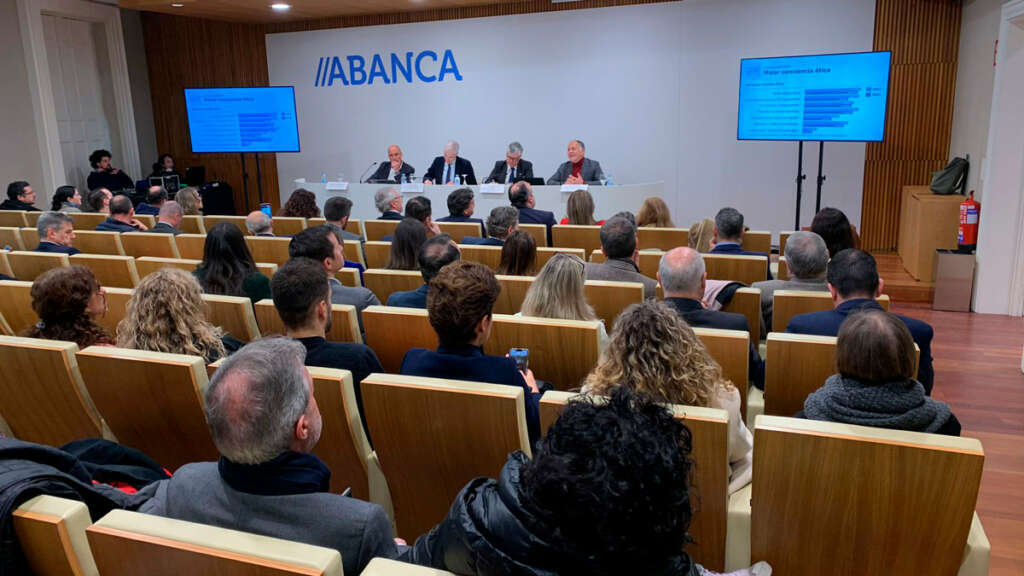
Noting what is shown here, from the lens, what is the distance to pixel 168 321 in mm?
2779

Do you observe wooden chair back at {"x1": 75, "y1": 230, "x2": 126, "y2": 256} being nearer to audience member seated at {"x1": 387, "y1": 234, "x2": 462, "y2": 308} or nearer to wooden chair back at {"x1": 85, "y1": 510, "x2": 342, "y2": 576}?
audience member seated at {"x1": 387, "y1": 234, "x2": 462, "y2": 308}

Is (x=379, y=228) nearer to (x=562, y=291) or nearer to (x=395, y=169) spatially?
(x=395, y=169)

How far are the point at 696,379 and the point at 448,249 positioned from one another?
5.85 ft

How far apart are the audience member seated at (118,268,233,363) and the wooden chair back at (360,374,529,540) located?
93 cm

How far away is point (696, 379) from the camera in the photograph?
87.3 inches

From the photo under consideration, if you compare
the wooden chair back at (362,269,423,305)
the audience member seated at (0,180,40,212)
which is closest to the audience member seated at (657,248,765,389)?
the wooden chair back at (362,269,423,305)

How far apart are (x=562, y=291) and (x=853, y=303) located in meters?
1.24

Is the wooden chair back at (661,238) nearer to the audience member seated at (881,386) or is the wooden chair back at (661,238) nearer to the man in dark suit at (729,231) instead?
the man in dark suit at (729,231)

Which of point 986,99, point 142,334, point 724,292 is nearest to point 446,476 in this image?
point 142,334

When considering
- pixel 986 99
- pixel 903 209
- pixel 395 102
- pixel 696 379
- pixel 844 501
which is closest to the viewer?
pixel 844 501

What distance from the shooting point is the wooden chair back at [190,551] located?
50.8 inches

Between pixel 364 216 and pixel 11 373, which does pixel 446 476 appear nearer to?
pixel 11 373

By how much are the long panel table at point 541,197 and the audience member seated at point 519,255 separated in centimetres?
384

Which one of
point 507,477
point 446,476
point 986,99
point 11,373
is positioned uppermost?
point 986,99
